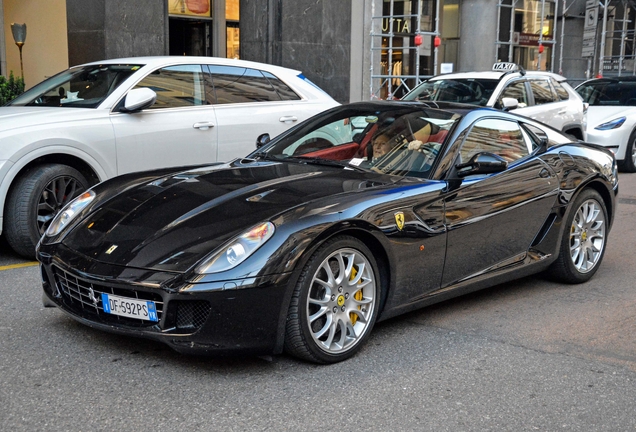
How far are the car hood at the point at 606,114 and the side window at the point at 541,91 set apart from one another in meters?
1.85

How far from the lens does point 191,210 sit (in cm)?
455

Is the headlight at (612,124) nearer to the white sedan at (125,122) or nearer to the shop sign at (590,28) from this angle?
the white sedan at (125,122)

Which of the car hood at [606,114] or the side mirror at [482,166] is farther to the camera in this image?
the car hood at [606,114]

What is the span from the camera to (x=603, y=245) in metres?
6.59

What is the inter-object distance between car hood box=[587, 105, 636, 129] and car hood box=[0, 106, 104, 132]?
31.9ft

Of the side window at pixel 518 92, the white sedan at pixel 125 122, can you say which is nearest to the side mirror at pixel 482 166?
the white sedan at pixel 125 122

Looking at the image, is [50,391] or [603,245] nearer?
[50,391]

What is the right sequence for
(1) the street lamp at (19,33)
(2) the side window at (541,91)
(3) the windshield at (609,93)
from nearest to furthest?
(2) the side window at (541,91)
(1) the street lamp at (19,33)
(3) the windshield at (609,93)

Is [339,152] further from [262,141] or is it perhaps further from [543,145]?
[543,145]

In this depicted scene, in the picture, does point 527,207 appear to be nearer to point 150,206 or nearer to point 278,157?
point 278,157

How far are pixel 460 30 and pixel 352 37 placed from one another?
6508 millimetres

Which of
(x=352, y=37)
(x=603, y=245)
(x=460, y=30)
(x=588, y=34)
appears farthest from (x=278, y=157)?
(x=588, y=34)

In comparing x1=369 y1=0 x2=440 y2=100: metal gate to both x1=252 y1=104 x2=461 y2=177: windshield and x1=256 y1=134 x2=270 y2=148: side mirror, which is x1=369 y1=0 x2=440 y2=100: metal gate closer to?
x1=256 y1=134 x2=270 y2=148: side mirror

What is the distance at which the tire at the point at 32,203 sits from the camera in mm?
6711
